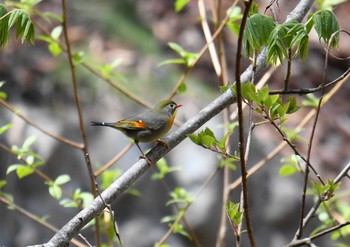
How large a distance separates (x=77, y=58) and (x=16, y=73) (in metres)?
3.43

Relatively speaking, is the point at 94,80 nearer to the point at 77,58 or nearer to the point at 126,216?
the point at 126,216

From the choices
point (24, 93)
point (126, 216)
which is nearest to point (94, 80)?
point (24, 93)

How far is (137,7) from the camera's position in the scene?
725 centimetres

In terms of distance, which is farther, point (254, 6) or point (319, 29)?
point (254, 6)

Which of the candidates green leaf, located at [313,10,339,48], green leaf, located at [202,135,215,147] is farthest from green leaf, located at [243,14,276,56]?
green leaf, located at [202,135,215,147]

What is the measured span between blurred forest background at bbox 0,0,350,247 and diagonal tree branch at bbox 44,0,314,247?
8.67 ft

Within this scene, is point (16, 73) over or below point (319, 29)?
over

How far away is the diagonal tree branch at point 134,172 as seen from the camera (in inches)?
57.3

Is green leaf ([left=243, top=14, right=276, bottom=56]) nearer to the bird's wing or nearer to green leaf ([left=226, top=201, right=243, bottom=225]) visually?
green leaf ([left=226, top=201, right=243, bottom=225])

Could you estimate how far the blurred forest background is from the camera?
4.99 meters

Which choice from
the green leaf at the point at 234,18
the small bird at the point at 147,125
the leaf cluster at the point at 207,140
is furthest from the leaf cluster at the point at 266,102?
the small bird at the point at 147,125

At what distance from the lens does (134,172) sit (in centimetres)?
160

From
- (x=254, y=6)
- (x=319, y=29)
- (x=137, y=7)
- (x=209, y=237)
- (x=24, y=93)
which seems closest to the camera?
(x=319, y=29)

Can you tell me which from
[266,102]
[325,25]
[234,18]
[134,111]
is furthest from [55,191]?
[134,111]
